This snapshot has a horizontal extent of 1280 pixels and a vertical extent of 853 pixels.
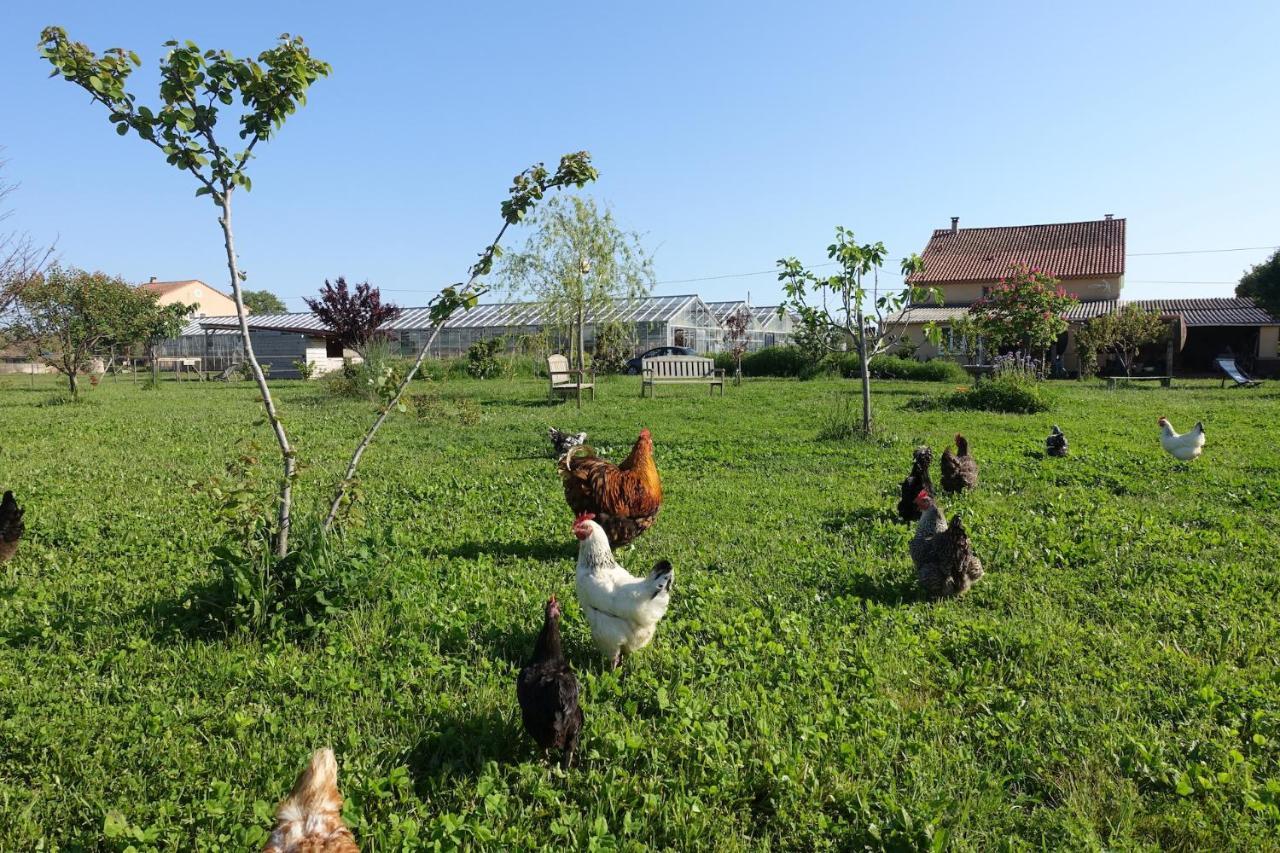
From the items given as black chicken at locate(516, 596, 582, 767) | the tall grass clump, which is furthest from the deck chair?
black chicken at locate(516, 596, 582, 767)

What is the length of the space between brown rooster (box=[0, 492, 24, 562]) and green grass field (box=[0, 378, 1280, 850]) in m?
0.13

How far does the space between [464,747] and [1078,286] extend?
37.7 meters

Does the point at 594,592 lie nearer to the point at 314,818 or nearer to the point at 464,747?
the point at 464,747

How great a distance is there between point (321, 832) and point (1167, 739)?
3.28 metres

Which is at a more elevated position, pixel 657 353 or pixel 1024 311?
pixel 1024 311

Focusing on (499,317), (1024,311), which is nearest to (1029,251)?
(1024,311)

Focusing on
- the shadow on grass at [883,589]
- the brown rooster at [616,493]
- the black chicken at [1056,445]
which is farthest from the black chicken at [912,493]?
the black chicken at [1056,445]

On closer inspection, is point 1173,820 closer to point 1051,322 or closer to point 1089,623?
point 1089,623

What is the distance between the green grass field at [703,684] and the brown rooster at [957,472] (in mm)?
295

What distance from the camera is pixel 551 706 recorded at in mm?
2924

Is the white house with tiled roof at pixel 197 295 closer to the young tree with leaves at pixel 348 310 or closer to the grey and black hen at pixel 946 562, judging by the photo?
the young tree with leaves at pixel 348 310

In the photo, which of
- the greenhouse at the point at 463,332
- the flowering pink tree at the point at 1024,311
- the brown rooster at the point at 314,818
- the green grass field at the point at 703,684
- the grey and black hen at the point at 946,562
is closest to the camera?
the brown rooster at the point at 314,818

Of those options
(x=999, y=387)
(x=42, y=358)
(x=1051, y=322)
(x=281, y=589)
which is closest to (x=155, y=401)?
(x=42, y=358)

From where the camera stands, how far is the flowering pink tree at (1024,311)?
19406 mm
